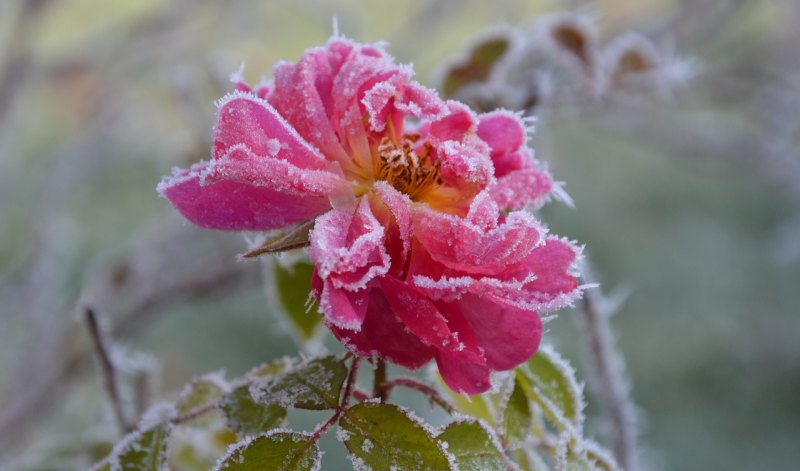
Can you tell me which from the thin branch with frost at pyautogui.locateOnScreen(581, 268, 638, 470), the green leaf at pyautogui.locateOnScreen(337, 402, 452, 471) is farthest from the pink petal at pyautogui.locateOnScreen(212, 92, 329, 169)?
the thin branch with frost at pyautogui.locateOnScreen(581, 268, 638, 470)

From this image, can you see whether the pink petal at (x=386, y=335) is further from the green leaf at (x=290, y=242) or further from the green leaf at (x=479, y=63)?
the green leaf at (x=479, y=63)

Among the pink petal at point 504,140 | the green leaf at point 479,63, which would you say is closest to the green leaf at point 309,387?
the pink petal at point 504,140

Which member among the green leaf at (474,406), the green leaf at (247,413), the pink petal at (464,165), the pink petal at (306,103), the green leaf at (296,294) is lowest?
the green leaf at (474,406)

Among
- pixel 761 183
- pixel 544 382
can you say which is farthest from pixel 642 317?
pixel 544 382

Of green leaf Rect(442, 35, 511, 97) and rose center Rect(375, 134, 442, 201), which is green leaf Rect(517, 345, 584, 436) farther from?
green leaf Rect(442, 35, 511, 97)

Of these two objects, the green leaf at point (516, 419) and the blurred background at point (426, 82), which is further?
the blurred background at point (426, 82)

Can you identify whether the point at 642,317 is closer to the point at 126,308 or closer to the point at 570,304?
the point at 126,308
